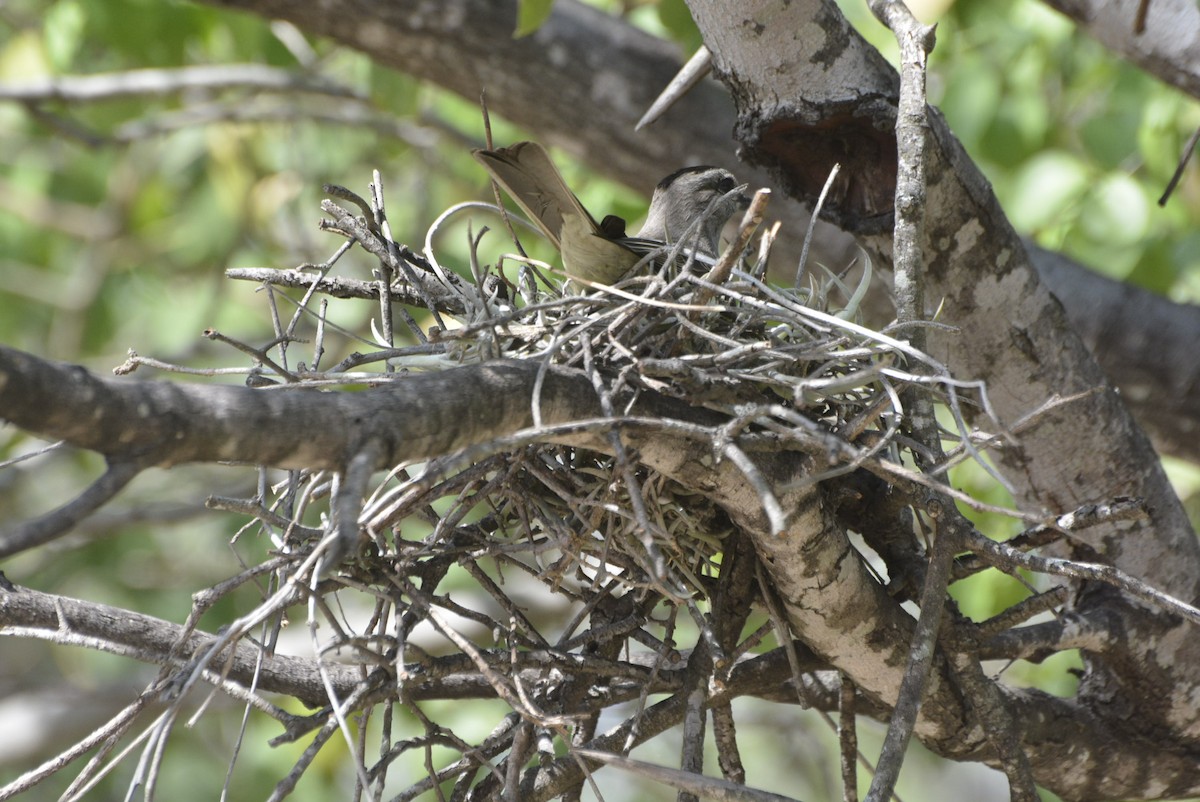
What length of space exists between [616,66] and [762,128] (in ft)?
5.22

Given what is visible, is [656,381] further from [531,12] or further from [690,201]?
[531,12]

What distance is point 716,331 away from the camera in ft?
6.14

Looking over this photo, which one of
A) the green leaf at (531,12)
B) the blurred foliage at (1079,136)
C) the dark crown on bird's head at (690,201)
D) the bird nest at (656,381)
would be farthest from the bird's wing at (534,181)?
the blurred foliage at (1079,136)

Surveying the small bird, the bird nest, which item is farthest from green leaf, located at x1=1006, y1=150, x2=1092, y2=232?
the bird nest

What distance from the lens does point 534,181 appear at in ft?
7.00

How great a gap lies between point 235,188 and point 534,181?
4.73 m

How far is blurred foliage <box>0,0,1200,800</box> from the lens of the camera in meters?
3.97

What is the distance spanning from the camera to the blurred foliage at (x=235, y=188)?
3969mm

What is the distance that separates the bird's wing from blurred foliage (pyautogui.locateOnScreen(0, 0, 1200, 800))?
0.58 m

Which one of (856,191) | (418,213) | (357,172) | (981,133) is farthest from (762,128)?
(357,172)

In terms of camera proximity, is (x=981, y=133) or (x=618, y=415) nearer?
(x=618, y=415)

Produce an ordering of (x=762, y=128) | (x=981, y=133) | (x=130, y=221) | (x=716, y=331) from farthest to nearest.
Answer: (x=130, y=221), (x=981, y=133), (x=762, y=128), (x=716, y=331)

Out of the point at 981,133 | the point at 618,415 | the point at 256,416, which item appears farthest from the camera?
the point at 981,133

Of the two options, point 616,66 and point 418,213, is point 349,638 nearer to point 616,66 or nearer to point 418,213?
point 616,66
